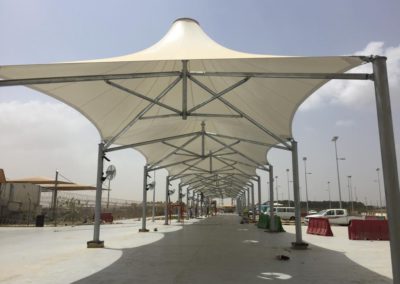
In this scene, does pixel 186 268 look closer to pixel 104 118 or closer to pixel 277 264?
pixel 277 264

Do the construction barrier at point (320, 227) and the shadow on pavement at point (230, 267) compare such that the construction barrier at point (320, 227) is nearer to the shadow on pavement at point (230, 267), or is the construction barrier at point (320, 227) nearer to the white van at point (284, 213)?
the shadow on pavement at point (230, 267)

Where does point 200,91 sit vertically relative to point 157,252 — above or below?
above

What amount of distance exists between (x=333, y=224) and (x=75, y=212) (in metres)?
23.1

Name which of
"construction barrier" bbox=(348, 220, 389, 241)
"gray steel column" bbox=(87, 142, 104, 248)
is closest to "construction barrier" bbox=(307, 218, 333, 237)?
"construction barrier" bbox=(348, 220, 389, 241)

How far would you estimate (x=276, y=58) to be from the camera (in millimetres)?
8281

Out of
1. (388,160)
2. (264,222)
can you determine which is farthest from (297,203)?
(264,222)

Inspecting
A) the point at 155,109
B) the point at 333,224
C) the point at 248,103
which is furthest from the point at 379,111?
the point at 333,224

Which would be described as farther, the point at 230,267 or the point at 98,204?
the point at 98,204

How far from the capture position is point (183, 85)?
11.0 m

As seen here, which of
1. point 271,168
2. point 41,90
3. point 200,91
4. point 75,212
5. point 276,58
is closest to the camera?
point 276,58

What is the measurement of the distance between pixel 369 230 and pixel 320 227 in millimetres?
3117

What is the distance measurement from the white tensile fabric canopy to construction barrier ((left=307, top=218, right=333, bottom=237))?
528cm

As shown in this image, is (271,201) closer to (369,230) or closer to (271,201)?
(271,201)

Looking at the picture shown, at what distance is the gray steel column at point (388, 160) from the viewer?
618 centimetres
